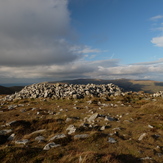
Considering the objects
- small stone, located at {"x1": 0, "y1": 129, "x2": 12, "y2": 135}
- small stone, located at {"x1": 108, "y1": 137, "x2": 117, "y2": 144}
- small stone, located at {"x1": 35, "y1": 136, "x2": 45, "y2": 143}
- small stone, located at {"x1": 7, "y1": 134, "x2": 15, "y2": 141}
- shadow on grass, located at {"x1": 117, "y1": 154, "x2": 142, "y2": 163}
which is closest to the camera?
shadow on grass, located at {"x1": 117, "y1": 154, "x2": 142, "y2": 163}

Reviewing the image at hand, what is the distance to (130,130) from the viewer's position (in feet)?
38.5

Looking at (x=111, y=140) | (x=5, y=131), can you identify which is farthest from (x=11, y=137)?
(x=111, y=140)

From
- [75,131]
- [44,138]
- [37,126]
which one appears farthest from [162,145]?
[37,126]

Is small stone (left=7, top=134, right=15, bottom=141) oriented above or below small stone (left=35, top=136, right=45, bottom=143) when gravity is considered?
below

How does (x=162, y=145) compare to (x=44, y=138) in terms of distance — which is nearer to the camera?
(x=162, y=145)

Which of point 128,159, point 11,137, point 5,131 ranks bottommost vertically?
point 11,137

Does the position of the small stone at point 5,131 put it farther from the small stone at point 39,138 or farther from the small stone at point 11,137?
the small stone at point 39,138

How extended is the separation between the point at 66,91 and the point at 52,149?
29.3 m

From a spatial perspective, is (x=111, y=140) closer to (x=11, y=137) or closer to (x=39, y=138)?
(x=39, y=138)

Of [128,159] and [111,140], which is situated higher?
[128,159]

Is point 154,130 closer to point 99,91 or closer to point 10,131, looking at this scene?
point 10,131

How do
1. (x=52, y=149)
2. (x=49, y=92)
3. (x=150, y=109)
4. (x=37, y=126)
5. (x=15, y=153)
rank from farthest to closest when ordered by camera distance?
1. (x=49, y=92)
2. (x=150, y=109)
3. (x=37, y=126)
4. (x=52, y=149)
5. (x=15, y=153)

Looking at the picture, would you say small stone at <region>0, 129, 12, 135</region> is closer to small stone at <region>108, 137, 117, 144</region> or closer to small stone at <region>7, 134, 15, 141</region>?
small stone at <region>7, 134, 15, 141</region>

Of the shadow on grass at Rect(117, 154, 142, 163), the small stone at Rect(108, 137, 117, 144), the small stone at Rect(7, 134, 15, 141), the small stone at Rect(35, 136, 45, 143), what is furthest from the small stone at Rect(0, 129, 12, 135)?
the shadow on grass at Rect(117, 154, 142, 163)
